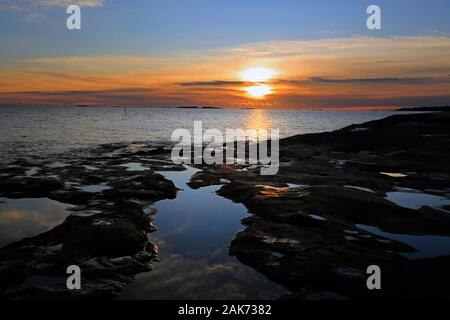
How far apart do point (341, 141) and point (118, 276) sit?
35699 mm

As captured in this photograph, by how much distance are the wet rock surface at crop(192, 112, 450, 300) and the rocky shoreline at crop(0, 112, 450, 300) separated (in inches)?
1.7

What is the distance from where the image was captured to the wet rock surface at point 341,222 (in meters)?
9.78

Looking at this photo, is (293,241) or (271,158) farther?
(271,158)

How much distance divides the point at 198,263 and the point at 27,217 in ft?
29.4

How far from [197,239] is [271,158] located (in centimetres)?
2265

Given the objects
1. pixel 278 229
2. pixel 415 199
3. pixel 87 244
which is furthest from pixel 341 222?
pixel 87 244

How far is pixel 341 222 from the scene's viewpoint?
14.8m

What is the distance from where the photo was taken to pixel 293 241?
12570mm

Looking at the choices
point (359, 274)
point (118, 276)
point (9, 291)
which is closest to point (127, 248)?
point (118, 276)

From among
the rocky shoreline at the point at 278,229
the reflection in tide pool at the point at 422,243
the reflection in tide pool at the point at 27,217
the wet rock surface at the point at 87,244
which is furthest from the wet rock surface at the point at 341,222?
the reflection in tide pool at the point at 27,217

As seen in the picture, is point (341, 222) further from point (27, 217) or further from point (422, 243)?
point (27, 217)

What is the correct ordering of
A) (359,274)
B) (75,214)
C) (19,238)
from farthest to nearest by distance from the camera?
1. (75,214)
2. (19,238)
3. (359,274)
